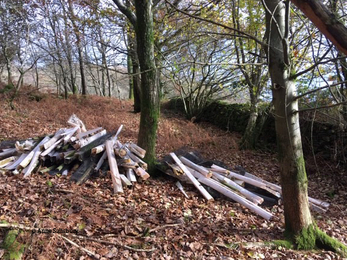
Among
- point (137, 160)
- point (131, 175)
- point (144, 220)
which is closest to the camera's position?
point (144, 220)

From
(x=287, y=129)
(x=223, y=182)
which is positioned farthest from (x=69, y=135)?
(x=287, y=129)

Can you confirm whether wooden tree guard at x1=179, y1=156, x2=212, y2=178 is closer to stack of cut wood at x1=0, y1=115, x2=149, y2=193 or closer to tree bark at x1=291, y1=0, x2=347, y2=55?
stack of cut wood at x1=0, y1=115, x2=149, y2=193

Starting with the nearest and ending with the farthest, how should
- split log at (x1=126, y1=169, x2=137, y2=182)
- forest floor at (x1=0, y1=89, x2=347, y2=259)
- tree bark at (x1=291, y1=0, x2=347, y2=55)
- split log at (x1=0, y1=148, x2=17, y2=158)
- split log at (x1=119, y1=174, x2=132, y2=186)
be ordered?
tree bark at (x1=291, y1=0, x2=347, y2=55) < forest floor at (x1=0, y1=89, x2=347, y2=259) < split log at (x1=119, y1=174, x2=132, y2=186) < split log at (x1=126, y1=169, x2=137, y2=182) < split log at (x1=0, y1=148, x2=17, y2=158)

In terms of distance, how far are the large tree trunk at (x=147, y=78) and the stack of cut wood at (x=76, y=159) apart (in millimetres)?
288

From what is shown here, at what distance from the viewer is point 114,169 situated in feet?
15.8

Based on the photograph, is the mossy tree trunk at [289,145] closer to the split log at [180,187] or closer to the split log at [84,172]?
the split log at [180,187]

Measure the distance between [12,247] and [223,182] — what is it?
3843mm

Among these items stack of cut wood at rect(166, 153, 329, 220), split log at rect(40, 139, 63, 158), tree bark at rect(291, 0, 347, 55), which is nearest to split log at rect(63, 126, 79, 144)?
split log at rect(40, 139, 63, 158)

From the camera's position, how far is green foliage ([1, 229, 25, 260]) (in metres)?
2.44

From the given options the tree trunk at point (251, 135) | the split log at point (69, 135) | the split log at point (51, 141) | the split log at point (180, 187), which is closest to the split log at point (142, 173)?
the split log at point (180, 187)

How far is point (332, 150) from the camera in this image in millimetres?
7332

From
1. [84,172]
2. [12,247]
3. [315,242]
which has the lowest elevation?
[315,242]

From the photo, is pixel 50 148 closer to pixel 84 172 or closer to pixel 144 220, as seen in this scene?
pixel 84 172

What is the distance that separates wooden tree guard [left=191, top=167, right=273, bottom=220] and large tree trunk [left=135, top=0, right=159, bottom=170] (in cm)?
118
